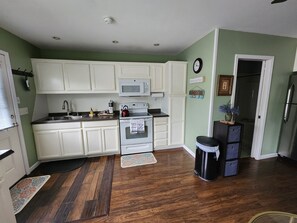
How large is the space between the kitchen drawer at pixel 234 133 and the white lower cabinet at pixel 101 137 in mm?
2240

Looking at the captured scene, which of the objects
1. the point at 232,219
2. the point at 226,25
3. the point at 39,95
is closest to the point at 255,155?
the point at 232,219

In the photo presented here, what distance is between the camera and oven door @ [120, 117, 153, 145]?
3.05 meters

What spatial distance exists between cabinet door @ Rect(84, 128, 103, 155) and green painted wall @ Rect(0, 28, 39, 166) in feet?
3.22

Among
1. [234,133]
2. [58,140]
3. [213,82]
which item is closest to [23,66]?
[58,140]

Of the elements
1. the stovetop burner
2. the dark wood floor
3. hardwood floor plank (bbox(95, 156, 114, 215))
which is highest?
the stovetop burner

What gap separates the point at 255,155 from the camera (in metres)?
2.88

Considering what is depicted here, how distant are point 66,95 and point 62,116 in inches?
21.0

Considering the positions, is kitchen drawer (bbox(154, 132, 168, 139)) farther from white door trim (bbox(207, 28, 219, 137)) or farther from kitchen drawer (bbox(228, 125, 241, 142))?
kitchen drawer (bbox(228, 125, 241, 142))

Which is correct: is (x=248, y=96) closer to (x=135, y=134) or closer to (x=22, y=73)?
(x=135, y=134)

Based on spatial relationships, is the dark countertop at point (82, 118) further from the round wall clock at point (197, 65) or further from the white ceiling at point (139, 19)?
the white ceiling at point (139, 19)

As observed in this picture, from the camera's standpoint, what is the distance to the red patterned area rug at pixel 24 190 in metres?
1.80

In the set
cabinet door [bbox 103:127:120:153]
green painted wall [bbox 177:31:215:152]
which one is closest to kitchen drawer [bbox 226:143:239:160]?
green painted wall [bbox 177:31:215:152]

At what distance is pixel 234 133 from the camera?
2164mm

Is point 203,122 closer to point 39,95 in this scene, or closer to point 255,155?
point 255,155
